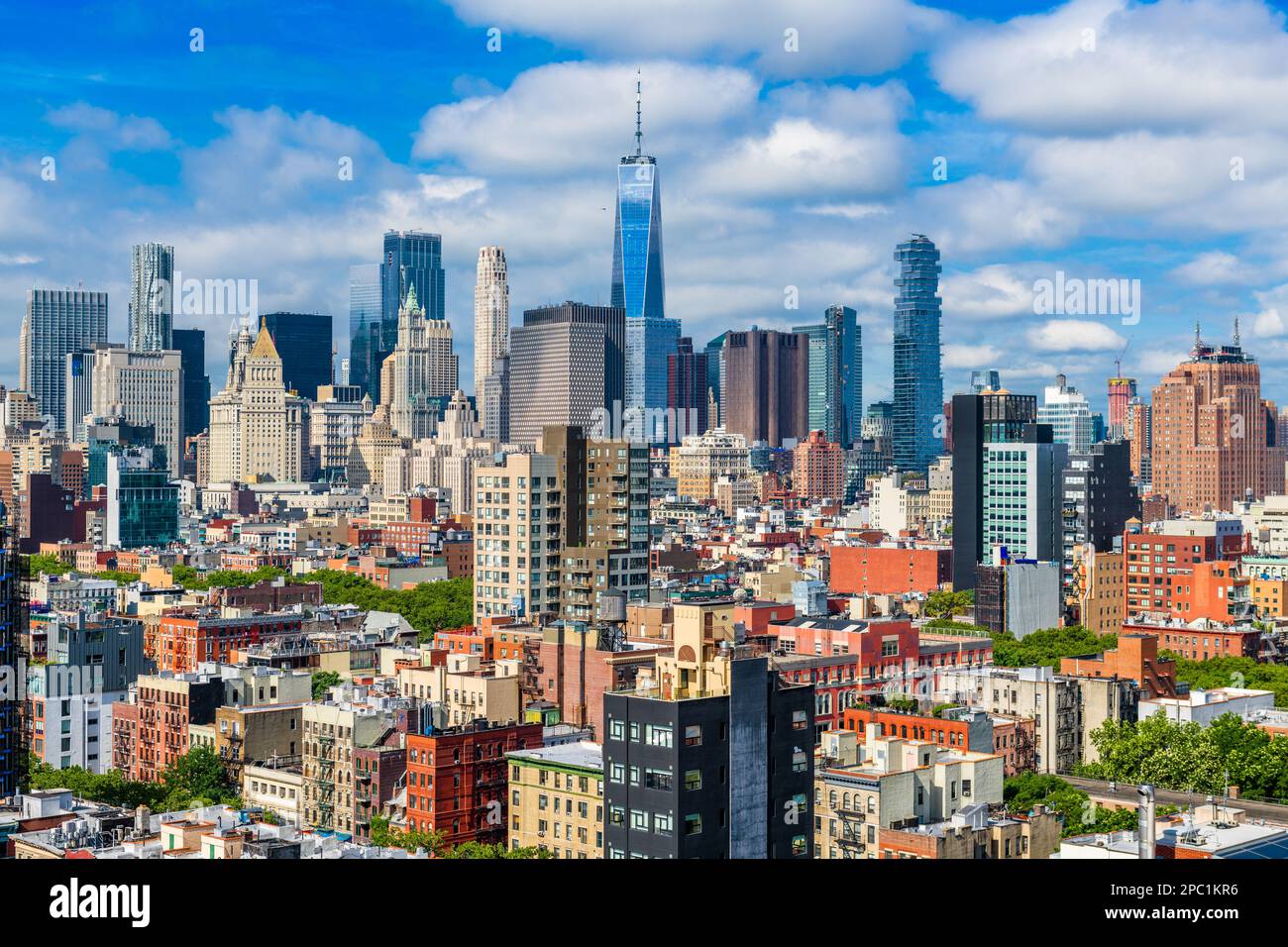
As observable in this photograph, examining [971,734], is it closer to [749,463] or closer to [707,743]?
[707,743]

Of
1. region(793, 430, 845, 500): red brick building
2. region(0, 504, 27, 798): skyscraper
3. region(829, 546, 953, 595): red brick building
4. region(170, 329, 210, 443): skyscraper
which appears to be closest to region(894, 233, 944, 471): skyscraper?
region(793, 430, 845, 500): red brick building

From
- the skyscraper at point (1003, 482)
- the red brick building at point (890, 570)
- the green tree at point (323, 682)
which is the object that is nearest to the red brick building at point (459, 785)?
the green tree at point (323, 682)

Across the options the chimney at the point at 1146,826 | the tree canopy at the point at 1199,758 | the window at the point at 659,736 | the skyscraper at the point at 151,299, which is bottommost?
the tree canopy at the point at 1199,758

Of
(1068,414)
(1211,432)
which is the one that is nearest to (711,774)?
(1211,432)

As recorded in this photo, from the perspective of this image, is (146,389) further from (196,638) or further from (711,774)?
(711,774)

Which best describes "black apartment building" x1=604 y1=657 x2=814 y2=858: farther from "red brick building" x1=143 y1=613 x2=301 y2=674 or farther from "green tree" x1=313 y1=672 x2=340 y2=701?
"red brick building" x1=143 y1=613 x2=301 y2=674

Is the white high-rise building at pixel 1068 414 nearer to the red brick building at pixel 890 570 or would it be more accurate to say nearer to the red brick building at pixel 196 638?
the red brick building at pixel 890 570
